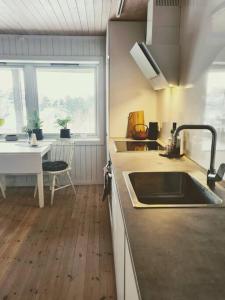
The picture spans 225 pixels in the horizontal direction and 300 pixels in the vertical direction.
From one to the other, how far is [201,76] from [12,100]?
10.5 ft

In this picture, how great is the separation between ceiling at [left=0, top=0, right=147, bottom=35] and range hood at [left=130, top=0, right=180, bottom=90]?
13.4 inches

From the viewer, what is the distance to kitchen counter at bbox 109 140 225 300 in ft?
2.05

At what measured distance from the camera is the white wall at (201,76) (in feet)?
4.78

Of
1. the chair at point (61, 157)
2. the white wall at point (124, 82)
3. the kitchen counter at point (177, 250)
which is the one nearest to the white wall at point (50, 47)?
the white wall at point (124, 82)

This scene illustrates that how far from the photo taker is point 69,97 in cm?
404

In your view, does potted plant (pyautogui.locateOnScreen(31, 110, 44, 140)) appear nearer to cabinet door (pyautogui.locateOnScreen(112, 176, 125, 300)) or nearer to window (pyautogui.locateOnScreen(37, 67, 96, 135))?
window (pyautogui.locateOnScreen(37, 67, 96, 135))

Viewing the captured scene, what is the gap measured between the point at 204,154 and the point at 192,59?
0.76m

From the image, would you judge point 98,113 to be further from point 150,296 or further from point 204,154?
point 150,296

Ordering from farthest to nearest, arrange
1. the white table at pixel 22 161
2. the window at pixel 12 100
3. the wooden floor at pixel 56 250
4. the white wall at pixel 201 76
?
the window at pixel 12 100 → the white table at pixel 22 161 → the wooden floor at pixel 56 250 → the white wall at pixel 201 76

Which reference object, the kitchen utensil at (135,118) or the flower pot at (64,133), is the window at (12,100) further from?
the kitchen utensil at (135,118)

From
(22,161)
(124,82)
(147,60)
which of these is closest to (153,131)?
(124,82)

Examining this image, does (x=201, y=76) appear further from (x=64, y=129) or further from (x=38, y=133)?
(x=38, y=133)

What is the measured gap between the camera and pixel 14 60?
3.68 metres

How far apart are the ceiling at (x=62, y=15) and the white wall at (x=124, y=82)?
0.16 meters
